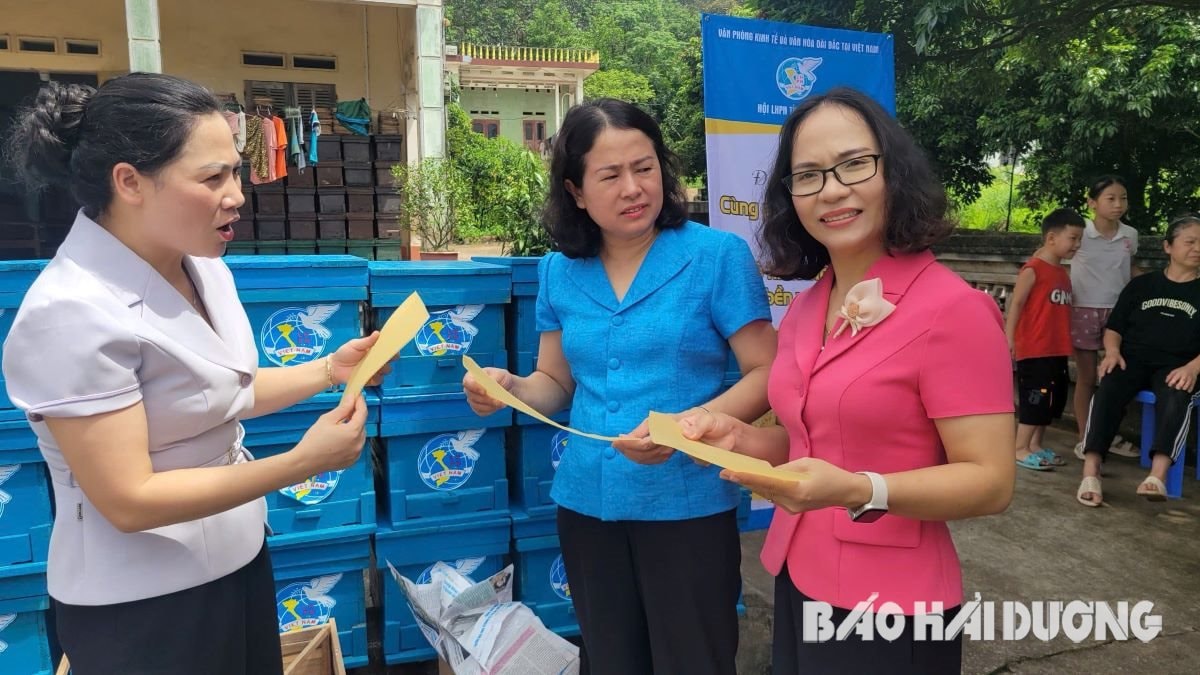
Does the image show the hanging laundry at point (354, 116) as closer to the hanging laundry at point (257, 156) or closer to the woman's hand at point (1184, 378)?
the hanging laundry at point (257, 156)

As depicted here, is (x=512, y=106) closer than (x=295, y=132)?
No

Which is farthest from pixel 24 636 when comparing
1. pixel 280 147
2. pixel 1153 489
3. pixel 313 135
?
pixel 313 135

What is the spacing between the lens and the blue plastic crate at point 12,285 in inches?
80.1

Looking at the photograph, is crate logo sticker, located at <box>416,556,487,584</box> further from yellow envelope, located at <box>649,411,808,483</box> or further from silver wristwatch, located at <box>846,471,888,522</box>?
silver wristwatch, located at <box>846,471,888,522</box>

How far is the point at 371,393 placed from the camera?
8.05 ft

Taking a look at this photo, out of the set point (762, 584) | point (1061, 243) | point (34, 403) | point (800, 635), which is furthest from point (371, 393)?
point (1061, 243)

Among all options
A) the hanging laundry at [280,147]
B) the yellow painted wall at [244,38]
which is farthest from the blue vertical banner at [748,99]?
the yellow painted wall at [244,38]

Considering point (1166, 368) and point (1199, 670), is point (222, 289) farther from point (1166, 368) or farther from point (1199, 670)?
point (1166, 368)

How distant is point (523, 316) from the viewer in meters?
2.55

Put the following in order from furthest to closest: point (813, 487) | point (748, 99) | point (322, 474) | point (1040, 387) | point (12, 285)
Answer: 1. point (1040, 387)
2. point (748, 99)
3. point (322, 474)
4. point (12, 285)
5. point (813, 487)

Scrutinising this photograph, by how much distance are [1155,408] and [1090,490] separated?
2.12 ft

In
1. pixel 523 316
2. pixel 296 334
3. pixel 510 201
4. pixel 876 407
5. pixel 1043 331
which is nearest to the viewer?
pixel 876 407

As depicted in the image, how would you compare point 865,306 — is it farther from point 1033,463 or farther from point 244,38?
point 244,38

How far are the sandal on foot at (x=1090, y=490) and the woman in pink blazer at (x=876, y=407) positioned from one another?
3692 mm
